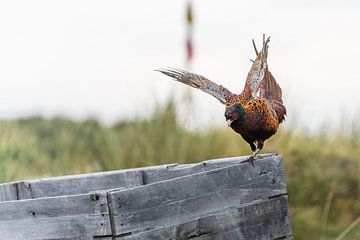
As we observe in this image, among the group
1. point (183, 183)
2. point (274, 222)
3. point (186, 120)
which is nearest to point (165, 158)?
point (186, 120)

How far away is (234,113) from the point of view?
3488mm

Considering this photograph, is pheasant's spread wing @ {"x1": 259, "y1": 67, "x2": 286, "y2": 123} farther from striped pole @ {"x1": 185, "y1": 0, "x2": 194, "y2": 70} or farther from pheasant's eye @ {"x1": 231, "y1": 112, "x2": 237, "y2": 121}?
striped pole @ {"x1": 185, "y1": 0, "x2": 194, "y2": 70}

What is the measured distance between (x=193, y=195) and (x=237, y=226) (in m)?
0.32

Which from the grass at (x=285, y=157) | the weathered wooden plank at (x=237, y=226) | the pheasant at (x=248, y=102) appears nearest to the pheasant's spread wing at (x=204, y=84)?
the pheasant at (x=248, y=102)

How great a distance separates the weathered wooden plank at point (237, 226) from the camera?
327 centimetres

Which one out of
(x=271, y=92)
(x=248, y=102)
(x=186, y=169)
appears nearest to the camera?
(x=248, y=102)

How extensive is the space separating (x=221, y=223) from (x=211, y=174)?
0.21 meters

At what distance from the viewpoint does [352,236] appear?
20.1 feet

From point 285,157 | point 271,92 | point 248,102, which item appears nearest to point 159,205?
point 248,102

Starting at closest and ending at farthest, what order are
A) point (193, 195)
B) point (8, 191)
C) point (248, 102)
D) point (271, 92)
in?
point (193, 195)
point (248, 102)
point (271, 92)
point (8, 191)

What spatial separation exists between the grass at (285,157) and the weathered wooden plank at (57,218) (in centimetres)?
290

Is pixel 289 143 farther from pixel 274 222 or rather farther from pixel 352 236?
pixel 274 222

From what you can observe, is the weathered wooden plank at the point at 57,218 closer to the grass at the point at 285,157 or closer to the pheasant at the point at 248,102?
the pheasant at the point at 248,102

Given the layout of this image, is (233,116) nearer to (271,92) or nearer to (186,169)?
(271,92)
